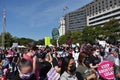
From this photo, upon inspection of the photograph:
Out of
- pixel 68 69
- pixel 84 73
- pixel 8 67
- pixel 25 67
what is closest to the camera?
pixel 25 67

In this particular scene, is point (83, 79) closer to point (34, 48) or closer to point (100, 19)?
point (34, 48)

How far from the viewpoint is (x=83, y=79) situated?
6484mm

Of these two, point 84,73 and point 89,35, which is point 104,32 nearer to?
point 89,35

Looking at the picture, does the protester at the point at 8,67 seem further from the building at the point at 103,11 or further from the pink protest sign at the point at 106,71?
the building at the point at 103,11

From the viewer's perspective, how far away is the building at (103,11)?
13062cm

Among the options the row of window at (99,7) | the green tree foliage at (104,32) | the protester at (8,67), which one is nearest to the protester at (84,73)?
the protester at (8,67)

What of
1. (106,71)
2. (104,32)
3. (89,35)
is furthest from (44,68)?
(89,35)

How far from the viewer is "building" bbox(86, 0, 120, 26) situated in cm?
13062

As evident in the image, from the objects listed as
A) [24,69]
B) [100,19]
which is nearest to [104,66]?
[24,69]

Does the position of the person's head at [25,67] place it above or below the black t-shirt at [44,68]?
above

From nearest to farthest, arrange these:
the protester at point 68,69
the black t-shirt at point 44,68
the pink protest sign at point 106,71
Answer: the protester at point 68,69
the black t-shirt at point 44,68
the pink protest sign at point 106,71

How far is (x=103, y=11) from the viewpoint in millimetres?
146875

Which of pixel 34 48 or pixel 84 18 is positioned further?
pixel 84 18

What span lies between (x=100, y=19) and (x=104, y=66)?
449 feet
